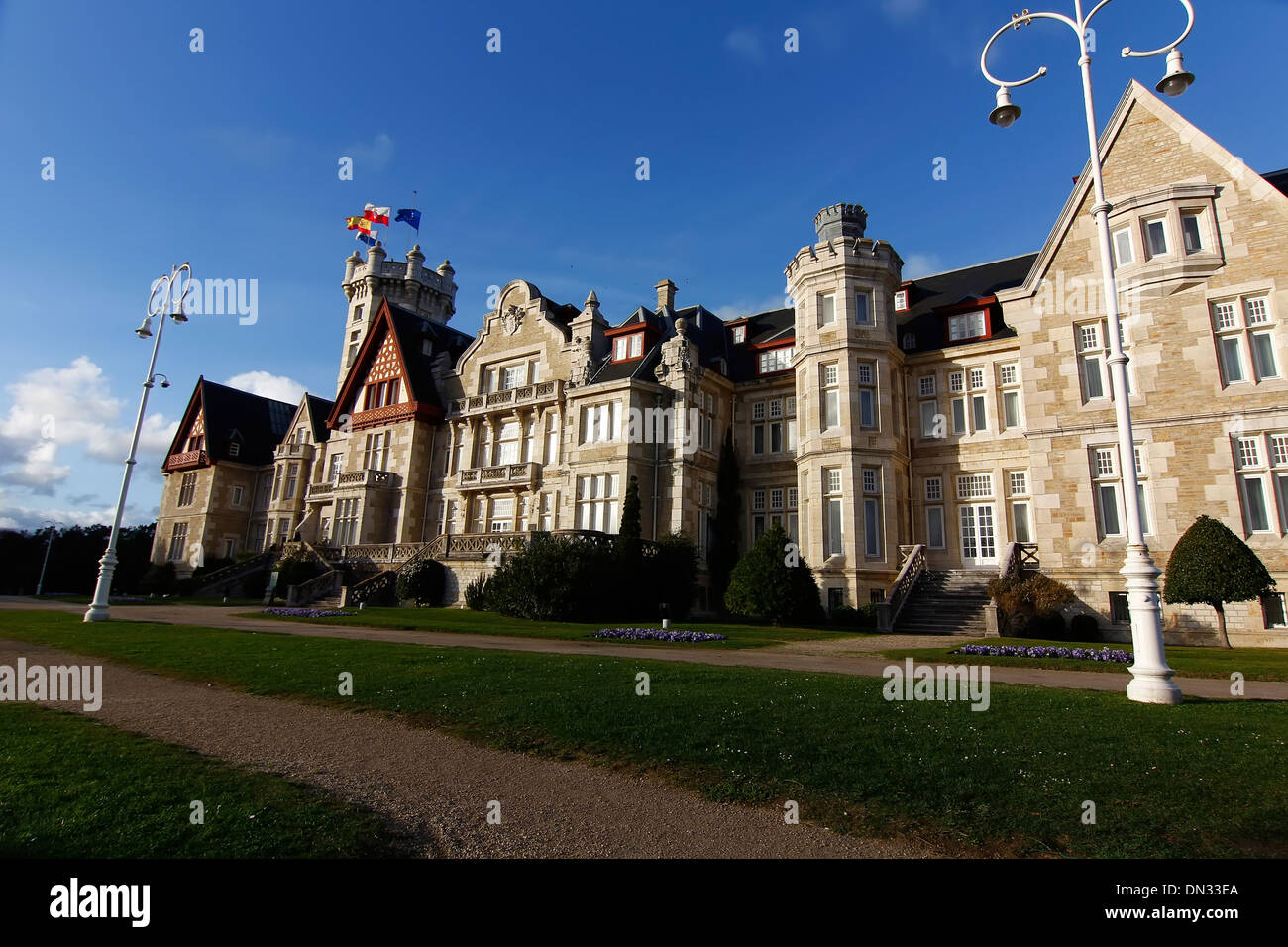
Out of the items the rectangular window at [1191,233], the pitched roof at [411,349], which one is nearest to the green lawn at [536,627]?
the rectangular window at [1191,233]

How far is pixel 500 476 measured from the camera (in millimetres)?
36781

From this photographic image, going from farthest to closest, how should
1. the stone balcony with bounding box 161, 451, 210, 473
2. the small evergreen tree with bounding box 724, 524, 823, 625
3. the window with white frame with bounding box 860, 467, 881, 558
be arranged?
the stone balcony with bounding box 161, 451, 210, 473
the window with white frame with bounding box 860, 467, 881, 558
the small evergreen tree with bounding box 724, 524, 823, 625

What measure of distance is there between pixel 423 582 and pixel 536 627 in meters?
12.5

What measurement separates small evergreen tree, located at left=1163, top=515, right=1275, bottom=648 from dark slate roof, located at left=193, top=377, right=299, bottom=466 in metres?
59.3

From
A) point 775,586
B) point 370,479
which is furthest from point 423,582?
point 775,586

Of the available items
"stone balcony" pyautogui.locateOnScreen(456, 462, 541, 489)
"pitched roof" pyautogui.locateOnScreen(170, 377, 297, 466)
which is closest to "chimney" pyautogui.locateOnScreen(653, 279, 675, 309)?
"stone balcony" pyautogui.locateOnScreen(456, 462, 541, 489)

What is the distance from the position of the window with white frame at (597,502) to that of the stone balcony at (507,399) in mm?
6066

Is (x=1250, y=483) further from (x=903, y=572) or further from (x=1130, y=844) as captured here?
(x=1130, y=844)

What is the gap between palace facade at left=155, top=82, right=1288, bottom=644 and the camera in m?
21.9

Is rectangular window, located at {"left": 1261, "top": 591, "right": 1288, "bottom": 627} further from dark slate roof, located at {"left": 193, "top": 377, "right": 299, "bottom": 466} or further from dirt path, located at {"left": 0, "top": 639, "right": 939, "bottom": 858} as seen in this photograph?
dark slate roof, located at {"left": 193, "top": 377, "right": 299, "bottom": 466}

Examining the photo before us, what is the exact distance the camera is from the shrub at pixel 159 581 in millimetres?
47344

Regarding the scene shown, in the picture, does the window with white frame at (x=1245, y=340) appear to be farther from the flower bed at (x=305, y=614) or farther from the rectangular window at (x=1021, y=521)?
the flower bed at (x=305, y=614)
